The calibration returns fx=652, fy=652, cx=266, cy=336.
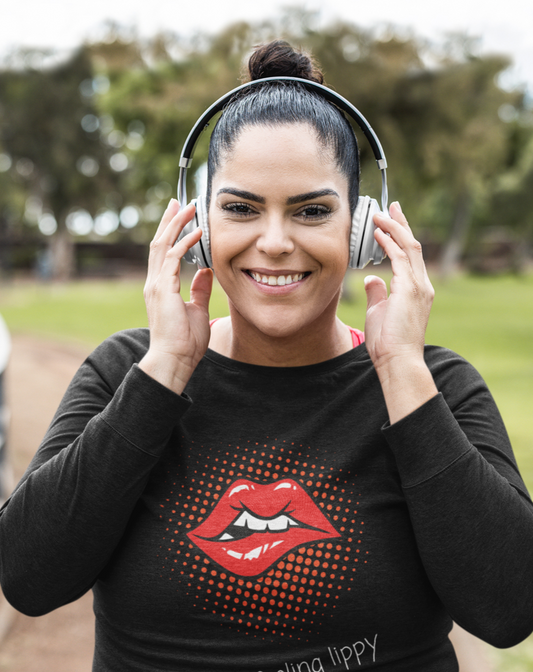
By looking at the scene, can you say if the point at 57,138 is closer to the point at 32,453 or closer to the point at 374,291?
the point at 32,453

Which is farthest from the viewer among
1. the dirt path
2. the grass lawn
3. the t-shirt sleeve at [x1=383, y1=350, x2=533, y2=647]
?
the grass lawn

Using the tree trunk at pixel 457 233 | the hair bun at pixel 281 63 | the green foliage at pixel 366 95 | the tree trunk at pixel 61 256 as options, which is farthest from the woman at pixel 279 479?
the tree trunk at pixel 61 256

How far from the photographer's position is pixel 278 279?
1.59 meters

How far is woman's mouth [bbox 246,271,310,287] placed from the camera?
1.60 metres

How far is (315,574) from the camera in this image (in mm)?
1478

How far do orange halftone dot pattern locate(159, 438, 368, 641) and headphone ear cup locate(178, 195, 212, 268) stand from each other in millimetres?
571

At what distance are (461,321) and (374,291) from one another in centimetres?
1635

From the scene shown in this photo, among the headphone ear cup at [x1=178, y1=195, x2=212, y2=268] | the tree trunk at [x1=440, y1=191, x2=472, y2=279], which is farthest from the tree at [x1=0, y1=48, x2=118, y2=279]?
the headphone ear cup at [x1=178, y1=195, x2=212, y2=268]

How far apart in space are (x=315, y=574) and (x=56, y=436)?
72 centimetres

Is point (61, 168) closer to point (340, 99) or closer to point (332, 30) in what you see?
point (332, 30)

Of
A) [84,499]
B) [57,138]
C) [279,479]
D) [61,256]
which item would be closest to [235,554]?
[279,479]

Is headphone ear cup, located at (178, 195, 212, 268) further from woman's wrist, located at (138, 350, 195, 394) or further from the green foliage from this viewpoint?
the green foliage

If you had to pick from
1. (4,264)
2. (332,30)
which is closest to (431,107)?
(332,30)

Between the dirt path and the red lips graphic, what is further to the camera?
the dirt path
